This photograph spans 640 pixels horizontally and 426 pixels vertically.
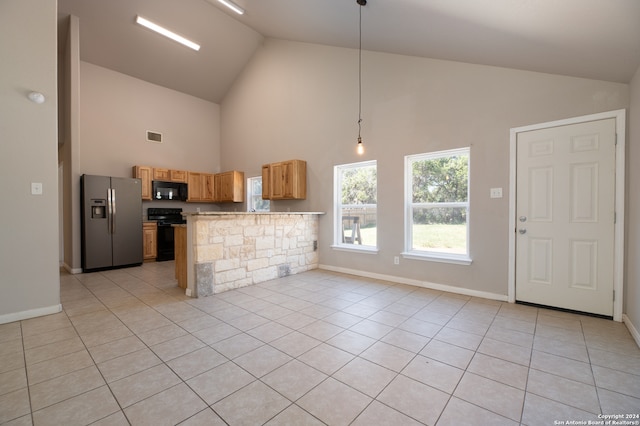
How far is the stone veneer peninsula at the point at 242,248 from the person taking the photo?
3705mm

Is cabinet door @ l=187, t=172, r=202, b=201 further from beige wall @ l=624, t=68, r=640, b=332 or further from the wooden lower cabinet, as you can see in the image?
beige wall @ l=624, t=68, r=640, b=332

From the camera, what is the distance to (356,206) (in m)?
5.11

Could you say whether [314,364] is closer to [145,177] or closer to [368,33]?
[368,33]

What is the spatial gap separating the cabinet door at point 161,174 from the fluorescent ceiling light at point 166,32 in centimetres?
290

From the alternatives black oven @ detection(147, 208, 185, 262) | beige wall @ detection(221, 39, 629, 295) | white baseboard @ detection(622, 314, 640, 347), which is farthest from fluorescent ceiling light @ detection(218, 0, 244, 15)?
white baseboard @ detection(622, 314, 640, 347)

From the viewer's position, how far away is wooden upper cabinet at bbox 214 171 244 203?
23.6ft

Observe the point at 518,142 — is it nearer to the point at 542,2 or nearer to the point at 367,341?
the point at 542,2

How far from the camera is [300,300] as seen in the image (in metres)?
3.60

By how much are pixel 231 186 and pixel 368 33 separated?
4812 millimetres

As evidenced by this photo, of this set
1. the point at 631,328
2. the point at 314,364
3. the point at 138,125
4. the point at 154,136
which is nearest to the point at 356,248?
the point at 314,364

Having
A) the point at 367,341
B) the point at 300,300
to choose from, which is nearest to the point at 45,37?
the point at 300,300

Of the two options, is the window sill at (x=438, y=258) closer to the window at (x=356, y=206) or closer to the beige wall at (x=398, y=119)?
the beige wall at (x=398, y=119)

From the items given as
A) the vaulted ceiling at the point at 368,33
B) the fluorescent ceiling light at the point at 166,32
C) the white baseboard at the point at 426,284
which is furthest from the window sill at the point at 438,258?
the fluorescent ceiling light at the point at 166,32

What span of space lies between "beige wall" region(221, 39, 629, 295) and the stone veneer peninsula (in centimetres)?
59
